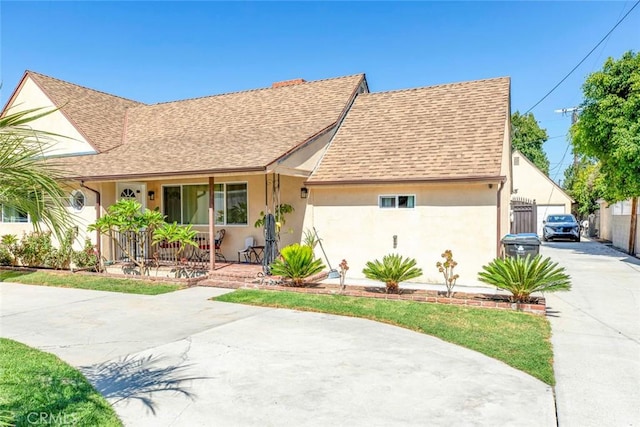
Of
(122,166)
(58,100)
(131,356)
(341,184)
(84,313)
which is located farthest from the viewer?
(58,100)

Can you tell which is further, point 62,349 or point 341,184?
point 341,184

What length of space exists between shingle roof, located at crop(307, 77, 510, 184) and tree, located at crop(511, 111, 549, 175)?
1511 inches

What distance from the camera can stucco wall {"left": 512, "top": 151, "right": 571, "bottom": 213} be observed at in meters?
31.4

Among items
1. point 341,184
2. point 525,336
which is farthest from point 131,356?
point 341,184

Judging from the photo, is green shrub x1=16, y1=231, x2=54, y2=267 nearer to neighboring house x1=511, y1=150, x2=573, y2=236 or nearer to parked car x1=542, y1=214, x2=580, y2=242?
parked car x1=542, y1=214, x2=580, y2=242

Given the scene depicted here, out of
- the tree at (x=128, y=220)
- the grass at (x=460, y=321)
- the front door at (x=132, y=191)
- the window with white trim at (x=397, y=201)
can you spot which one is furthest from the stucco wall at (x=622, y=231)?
the front door at (x=132, y=191)

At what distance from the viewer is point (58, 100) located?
16.6 m

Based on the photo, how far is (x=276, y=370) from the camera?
530 cm

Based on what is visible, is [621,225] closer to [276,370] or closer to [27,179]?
[276,370]

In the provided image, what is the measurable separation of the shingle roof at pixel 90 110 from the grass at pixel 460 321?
33.4 feet

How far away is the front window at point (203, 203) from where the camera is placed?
14.0m

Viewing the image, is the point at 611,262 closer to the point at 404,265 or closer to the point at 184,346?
the point at 404,265

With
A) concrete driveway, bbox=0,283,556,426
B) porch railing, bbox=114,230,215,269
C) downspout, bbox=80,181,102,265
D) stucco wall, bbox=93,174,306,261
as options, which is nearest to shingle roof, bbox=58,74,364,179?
downspout, bbox=80,181,102,265

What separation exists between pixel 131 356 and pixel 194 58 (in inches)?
596
